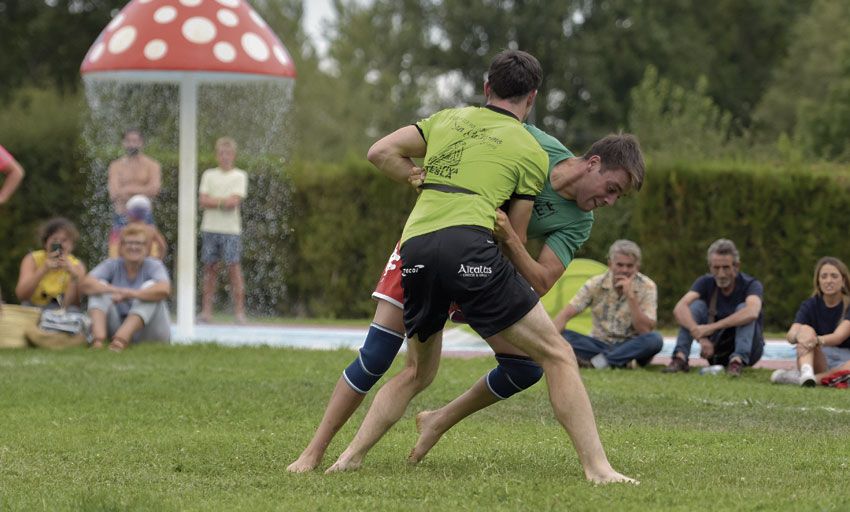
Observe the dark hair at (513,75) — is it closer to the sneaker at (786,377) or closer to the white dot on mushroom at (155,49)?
the sneaker at (786,377)

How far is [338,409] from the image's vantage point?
6527 millimetres

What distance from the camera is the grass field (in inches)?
224

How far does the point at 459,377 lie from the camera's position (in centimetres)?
1117

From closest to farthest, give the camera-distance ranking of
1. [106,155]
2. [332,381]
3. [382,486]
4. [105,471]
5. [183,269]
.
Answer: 1. [382,486]
2. [105,471]
3. [332,381]
4. [183,269]
5. [106,155]

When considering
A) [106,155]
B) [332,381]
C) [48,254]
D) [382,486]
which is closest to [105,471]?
[382,486]

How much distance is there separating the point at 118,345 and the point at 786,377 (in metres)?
6.02

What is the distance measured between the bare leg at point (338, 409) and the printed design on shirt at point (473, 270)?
602mm

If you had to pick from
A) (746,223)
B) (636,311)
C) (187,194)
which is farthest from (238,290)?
(636,311)

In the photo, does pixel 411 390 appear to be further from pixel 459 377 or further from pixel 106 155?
pixel 106 155

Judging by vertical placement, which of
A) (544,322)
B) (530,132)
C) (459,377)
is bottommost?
(459,377)

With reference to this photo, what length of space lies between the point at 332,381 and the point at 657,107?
24.8 meters

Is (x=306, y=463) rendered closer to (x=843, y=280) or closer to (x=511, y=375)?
(x=511, y=375)

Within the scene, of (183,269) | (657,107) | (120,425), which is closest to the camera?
(120,425)

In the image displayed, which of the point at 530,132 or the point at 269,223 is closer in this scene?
the point at 530,132
